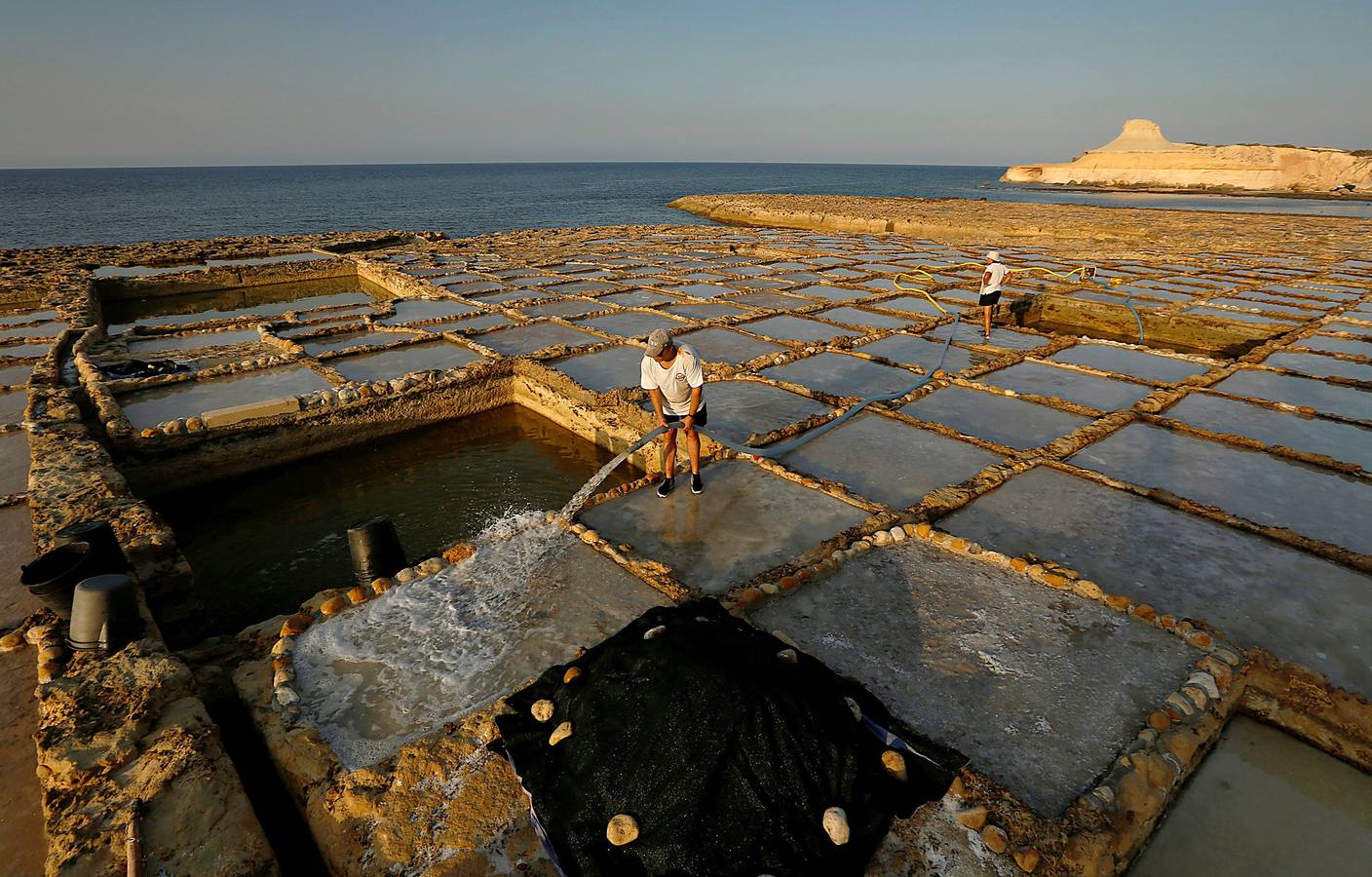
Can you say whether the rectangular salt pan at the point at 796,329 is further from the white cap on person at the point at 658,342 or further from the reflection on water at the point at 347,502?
the white cap on person at the point at 658,342

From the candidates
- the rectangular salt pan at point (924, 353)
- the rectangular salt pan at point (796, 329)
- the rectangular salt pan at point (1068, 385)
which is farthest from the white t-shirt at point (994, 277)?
the rectangular salt pan at point (796, 329)

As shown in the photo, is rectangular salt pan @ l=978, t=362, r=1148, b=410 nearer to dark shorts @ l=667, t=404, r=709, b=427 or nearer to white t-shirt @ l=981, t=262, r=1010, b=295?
white t-shirt @ l=981, t=262, r=1010, b=295

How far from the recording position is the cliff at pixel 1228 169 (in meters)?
76.8

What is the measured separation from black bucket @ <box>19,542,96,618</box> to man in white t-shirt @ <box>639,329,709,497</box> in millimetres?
3965

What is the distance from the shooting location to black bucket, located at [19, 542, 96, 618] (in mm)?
3662

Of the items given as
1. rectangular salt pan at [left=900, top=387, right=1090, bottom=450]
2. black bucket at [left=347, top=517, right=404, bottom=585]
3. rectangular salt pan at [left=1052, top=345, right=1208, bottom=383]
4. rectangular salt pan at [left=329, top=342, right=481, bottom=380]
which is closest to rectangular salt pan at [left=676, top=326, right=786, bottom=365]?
rectangular salt pan at [left=900, top=387, right=1090, bottom=450]

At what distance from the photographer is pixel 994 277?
10.0 metres

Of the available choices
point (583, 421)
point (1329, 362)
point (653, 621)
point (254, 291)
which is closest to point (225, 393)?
point (583, 421)

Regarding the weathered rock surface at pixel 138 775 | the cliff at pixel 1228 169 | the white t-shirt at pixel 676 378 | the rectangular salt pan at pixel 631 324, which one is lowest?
the weathered rock surface at pixel 138 775

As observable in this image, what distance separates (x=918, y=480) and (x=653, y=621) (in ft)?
11.8

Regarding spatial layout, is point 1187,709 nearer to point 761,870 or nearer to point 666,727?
point 761,870

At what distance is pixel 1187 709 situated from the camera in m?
3.24

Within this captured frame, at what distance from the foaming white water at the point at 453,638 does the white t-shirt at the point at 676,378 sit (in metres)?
1.54

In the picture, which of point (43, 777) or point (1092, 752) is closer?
point (43, 777)
